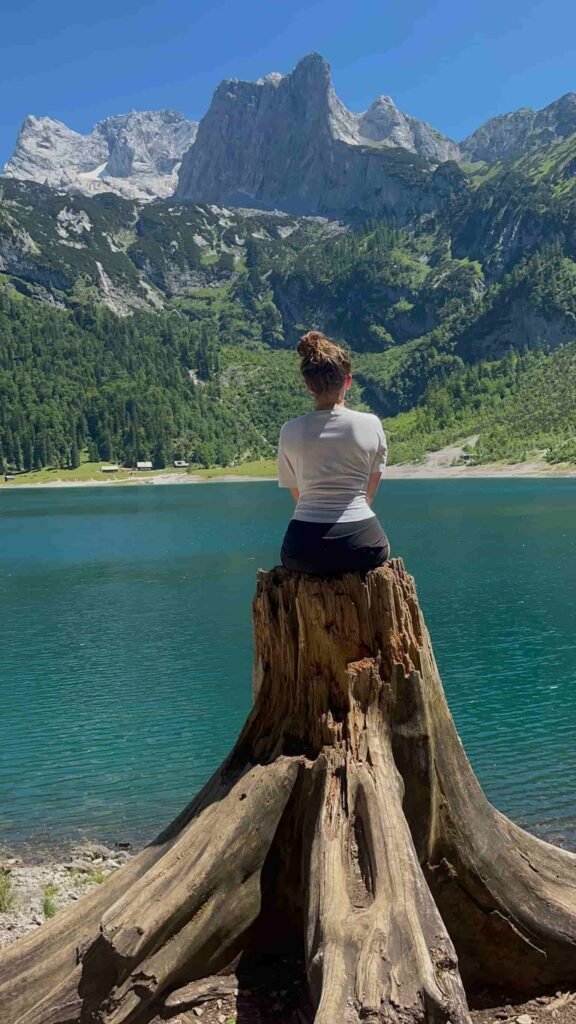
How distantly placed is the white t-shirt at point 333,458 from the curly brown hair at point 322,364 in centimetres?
21

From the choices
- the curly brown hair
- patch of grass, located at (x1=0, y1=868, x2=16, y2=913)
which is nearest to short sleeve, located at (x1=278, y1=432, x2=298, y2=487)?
the curly brown hair

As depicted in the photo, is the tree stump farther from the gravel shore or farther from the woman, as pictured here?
the woman

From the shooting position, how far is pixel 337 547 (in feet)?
21.7

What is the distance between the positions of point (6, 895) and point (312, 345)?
1074 centimetres

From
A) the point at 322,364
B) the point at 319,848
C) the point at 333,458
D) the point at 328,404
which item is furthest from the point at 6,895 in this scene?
the point at 322,364

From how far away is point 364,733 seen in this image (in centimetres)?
656

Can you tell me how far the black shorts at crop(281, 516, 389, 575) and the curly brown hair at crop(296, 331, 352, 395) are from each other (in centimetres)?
113

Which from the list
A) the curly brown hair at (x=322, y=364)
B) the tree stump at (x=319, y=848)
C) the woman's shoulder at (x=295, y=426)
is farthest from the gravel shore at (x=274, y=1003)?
the curly brown hair at (x=322, y=364)

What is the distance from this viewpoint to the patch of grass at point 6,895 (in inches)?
501

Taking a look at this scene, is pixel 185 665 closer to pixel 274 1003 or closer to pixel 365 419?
pixel 274 1003

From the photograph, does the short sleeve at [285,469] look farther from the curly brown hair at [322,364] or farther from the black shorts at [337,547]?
the curly brown hair at [322,364]

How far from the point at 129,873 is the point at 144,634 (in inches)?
1388

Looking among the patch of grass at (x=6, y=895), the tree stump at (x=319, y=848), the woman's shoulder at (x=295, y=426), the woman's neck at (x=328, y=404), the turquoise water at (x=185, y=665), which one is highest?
the woman's neck at (x=328, y=404)

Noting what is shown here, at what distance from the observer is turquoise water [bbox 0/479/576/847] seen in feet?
67.1
